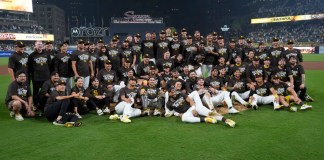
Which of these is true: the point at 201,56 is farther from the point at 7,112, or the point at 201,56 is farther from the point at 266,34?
the point at 266,34

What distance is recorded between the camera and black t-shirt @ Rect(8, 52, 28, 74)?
742cm

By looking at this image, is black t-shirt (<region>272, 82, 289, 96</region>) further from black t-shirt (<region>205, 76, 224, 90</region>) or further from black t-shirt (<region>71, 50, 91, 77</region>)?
black t-shirt (<region>71, 50, 91, 77</region>)

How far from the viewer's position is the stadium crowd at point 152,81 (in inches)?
274

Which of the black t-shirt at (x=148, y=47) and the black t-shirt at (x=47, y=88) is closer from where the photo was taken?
the black t-shirt at (x=47, y=88)

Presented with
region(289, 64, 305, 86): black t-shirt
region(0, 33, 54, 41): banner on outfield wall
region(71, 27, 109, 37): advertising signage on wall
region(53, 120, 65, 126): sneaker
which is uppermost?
region(71, 27, 109, 37): advertising signage on wall

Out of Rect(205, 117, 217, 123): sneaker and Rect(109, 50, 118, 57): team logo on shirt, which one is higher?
Rect(109, 50, 118, 57): team logo on shirt

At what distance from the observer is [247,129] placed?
570 centimetres

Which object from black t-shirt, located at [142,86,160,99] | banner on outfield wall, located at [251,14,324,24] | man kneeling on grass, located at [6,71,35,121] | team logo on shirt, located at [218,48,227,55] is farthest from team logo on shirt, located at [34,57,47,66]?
banner on outfield wall, located at [251,14,324,24]

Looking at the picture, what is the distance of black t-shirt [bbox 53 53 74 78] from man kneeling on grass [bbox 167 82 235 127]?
319 cm

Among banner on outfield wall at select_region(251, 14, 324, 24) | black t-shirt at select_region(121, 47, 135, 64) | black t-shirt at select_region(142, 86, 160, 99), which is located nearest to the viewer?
black t-shirt at select_region(142, 86, 160, 99)

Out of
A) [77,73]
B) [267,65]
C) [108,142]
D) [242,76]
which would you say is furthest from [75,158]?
[267,65]

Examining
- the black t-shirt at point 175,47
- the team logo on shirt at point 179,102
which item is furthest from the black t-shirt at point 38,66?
the black t-shirt at point 175,47

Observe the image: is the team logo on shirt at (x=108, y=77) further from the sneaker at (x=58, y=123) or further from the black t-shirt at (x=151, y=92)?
the sneaker at (x=58, y=123)

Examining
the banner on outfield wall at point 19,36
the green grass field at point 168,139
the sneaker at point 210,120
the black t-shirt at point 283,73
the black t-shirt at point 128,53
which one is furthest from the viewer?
the banner on outfield wall at point 19,36
